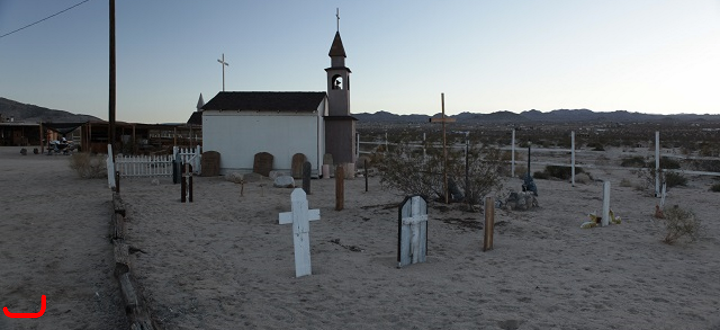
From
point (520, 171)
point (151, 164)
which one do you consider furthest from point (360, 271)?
point (520, 171)

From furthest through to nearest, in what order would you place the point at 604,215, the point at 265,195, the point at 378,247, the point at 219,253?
the point at 265,195, the point at 604,215, the point at 378,247, the point at 219,253

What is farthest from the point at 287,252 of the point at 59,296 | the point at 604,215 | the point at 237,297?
the point at 604,215

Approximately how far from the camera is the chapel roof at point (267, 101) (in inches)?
797

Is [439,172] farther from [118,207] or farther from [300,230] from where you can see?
[118,207]

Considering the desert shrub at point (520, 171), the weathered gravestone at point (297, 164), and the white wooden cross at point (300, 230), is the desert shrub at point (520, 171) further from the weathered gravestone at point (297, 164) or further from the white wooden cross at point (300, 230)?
the white wooden cross at point (300, 230)

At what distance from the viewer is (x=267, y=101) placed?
21.0 metres

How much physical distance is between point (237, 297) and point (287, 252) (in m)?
2.36

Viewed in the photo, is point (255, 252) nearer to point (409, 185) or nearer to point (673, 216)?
point (409, 185)

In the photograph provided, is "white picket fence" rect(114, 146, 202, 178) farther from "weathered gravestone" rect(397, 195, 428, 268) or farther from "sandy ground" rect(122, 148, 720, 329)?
"weathered gravestone" rect(397, 195, 428, 268)

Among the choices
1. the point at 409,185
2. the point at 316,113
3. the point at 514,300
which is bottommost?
the point at 514,300

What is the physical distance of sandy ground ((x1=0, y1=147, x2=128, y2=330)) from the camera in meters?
5.17

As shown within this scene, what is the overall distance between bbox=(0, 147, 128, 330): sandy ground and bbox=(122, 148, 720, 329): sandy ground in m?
0.51

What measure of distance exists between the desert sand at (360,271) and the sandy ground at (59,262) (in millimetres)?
26

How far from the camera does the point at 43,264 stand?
710 centimetres
